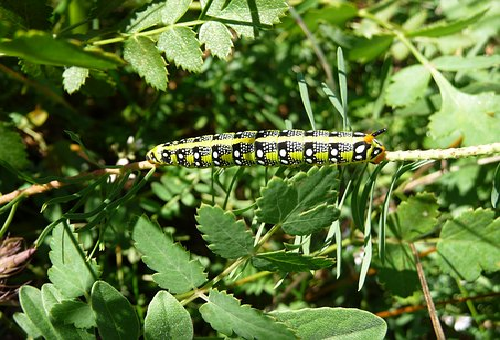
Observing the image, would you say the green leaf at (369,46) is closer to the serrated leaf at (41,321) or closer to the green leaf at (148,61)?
the green leaf at (148,61)

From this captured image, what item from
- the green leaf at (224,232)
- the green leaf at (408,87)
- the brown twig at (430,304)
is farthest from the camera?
the green leaf at (408,87)

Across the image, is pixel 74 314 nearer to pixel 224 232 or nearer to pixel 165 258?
pixel 165 258

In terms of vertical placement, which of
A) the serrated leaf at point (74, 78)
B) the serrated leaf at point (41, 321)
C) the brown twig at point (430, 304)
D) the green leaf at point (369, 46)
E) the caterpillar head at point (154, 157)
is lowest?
the brown twig at point (430, 304)

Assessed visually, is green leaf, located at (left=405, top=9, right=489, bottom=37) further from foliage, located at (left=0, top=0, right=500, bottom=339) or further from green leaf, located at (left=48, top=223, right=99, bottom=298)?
green leaf, located at (left=48, top=223, right=99, bottom=298)

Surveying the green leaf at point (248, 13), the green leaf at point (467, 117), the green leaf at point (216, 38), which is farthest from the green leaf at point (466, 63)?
the green leaf at point (216, 38)

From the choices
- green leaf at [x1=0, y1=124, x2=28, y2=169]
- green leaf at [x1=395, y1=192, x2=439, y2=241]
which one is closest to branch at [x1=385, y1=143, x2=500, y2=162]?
green leaf at [x1=395, y1=192, x2=439, y2=241]

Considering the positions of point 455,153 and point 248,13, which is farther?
point 248,13

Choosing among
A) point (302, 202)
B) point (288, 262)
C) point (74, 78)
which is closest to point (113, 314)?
point (288, 262)

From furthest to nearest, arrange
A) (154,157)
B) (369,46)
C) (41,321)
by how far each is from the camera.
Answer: (369,46)
(154,157)
(41,321)

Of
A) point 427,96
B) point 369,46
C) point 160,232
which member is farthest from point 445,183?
point 160,232
